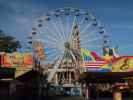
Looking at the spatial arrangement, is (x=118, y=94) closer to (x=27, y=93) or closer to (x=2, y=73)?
(x=2, y=73)

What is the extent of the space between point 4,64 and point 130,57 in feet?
44.4

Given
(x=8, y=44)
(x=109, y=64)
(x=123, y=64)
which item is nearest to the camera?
(x=123, y=64)

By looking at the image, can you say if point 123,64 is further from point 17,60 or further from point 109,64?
point 17,60

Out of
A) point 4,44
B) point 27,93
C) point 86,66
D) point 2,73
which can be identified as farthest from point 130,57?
point 4,44

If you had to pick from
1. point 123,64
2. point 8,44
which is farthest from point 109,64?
point 8,44

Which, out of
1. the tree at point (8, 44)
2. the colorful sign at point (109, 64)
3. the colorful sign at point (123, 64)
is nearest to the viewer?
the colorful sign at point (123, 64)

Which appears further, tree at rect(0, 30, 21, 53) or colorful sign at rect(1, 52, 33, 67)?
tree at rect(0, 30, 21, 53)

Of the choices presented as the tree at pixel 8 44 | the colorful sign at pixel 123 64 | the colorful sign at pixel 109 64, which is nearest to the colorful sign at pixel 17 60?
the colorful sign at pixel 109 64

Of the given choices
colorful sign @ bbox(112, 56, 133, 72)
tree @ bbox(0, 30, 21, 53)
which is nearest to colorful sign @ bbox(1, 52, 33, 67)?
colorful sign @ bbox(112, 56, 133, 72)

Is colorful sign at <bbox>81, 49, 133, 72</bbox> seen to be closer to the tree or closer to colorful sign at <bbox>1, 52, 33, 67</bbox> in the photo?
colorful sign at <bbox>1, 52, 33, 67</bbox>

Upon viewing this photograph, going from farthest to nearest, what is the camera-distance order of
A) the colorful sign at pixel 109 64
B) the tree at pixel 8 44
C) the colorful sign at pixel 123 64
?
the tree at pixel 8 44 < the colorful sign at pixel 109 64 < the colorful sign at pixel 123 64

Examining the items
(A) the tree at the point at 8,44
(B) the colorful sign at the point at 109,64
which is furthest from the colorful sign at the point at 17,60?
(A) the tree at the point at 8,44

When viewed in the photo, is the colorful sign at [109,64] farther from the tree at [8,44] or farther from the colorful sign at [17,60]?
the tree at [8,44]

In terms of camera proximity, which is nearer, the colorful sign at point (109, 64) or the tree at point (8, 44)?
the colorful sign at point (109, 64)
